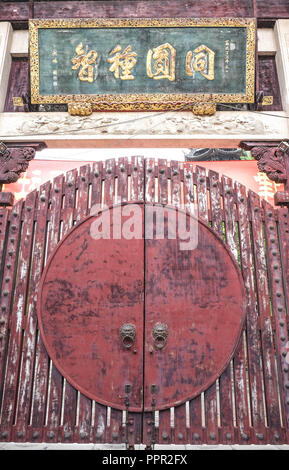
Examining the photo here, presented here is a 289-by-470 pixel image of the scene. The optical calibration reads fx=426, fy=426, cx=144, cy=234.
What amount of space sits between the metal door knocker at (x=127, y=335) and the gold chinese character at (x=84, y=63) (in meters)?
2.56

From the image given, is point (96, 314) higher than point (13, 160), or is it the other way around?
point (13, 160)

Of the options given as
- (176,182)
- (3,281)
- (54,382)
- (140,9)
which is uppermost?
(140,9)

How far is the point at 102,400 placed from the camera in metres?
3.20

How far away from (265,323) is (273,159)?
5.29ft

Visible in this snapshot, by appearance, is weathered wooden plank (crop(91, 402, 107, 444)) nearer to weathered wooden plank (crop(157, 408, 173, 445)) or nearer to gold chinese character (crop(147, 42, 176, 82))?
weathered wooden plank (crop(157, 408, 173, 445))

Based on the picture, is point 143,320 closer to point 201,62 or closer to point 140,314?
point 140,314

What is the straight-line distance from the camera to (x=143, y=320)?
338 centimetres

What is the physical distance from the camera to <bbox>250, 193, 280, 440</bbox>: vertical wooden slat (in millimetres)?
3195

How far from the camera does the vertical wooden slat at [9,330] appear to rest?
10.5ft

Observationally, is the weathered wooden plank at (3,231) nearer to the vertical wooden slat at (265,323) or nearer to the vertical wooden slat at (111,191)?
the vertical wooden slat at (111,191)

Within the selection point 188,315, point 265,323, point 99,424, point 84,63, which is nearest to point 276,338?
point 265,323

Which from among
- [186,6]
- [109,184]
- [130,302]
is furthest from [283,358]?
[186,6]

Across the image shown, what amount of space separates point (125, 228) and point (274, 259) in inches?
50.9

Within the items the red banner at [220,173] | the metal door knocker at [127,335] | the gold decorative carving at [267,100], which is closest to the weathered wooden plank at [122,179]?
the metal door knocker at [127,335]
